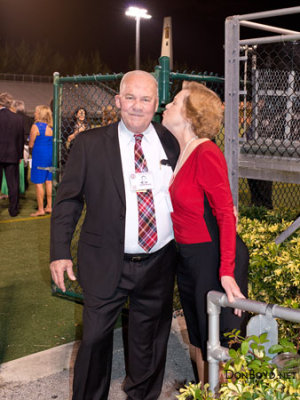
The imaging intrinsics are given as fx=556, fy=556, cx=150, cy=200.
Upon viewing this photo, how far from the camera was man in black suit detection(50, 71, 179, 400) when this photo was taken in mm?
3043

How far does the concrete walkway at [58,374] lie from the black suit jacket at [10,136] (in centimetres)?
607

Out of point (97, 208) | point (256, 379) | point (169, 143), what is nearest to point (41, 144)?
point (169, 143)

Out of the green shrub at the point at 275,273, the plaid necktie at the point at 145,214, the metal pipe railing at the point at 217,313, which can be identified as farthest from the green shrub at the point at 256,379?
the green shrub at the point at 275,273

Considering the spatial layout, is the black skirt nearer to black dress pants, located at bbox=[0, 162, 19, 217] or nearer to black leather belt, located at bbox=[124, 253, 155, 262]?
black leather belt, located at bbox=[124, 253, 155, 262]

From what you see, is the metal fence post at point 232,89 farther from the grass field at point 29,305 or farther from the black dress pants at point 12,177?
the black dress pants at point 12,177

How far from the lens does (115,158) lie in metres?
3.07

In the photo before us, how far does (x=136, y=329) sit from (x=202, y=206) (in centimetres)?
93

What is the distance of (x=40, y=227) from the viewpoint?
9.59 metres

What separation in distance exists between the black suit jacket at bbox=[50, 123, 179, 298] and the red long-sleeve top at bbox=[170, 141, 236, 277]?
1.05 feet

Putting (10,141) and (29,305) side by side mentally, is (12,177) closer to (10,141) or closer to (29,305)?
(10,141)

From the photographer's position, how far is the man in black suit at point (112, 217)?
120 inches

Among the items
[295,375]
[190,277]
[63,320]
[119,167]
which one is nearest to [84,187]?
[119,167]

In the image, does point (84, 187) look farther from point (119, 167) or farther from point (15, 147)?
point (15, 147)

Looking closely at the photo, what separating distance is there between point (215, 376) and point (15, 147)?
27.2ft
